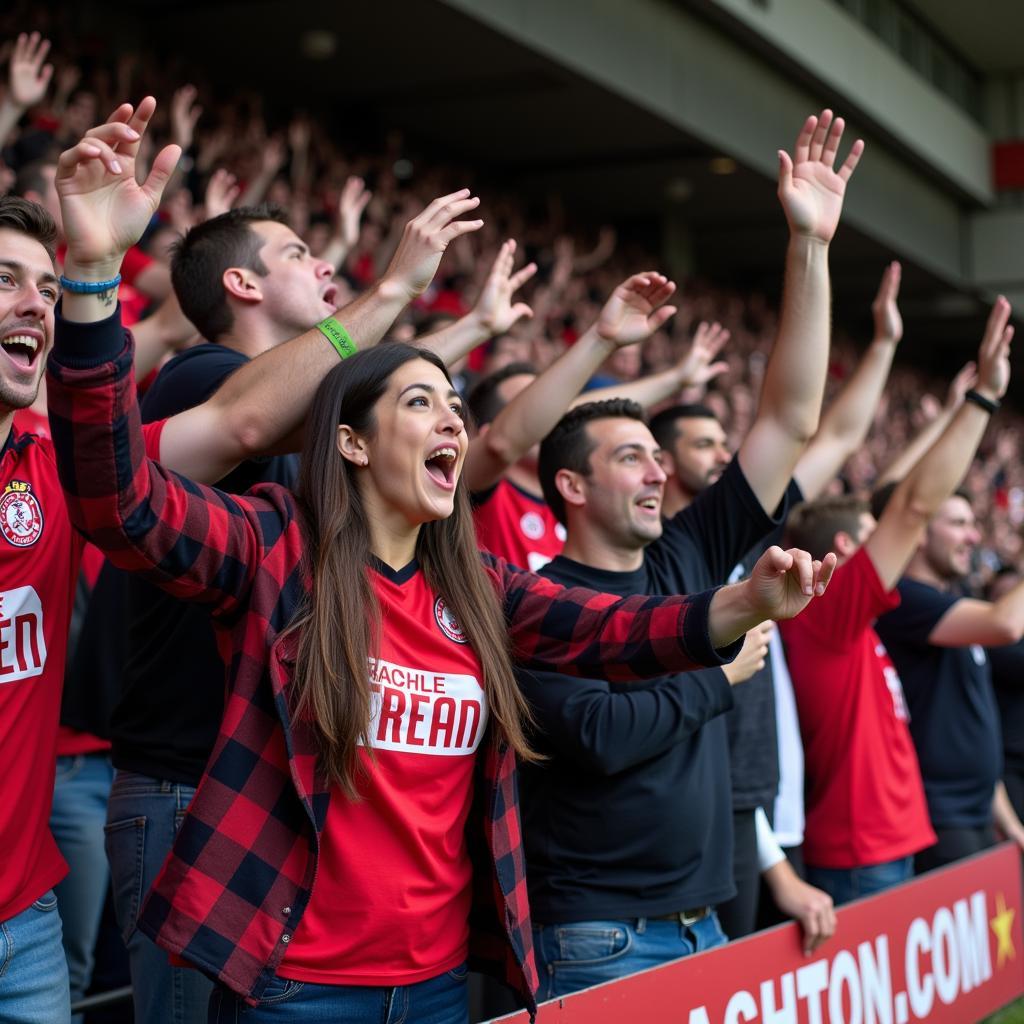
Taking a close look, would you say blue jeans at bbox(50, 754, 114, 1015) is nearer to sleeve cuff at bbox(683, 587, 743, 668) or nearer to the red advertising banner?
the red advertising banner

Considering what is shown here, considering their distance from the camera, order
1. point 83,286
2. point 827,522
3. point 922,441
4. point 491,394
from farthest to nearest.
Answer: point 922,441
point 827,522
point 491,394
point 83,286

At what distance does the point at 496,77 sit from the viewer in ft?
38.0

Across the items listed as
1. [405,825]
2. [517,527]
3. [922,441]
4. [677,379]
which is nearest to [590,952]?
[405,825]

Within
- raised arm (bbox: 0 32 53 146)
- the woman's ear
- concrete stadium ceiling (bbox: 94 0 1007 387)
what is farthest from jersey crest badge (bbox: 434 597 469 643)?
concrete stadium ceiling (bbox: 94 0 1007 387)

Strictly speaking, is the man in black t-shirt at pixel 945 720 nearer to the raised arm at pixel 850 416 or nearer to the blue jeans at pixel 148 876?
the raised arm at pixel 850 416

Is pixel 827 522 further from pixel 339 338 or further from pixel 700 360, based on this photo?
pixel 339 338

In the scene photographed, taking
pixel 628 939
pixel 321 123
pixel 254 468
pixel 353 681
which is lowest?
pixel 628 939

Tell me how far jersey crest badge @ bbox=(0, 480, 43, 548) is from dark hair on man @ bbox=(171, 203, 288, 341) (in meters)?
0.79

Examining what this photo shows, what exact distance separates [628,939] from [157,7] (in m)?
9.99

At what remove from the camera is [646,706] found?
2.67 meters

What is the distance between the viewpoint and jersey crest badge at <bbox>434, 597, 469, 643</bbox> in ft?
7.46

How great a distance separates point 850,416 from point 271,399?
2.25m

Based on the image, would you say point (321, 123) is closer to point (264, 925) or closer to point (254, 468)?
point (254, 468)

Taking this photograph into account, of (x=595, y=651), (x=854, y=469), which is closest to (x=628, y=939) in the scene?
(x=595, y=651)
